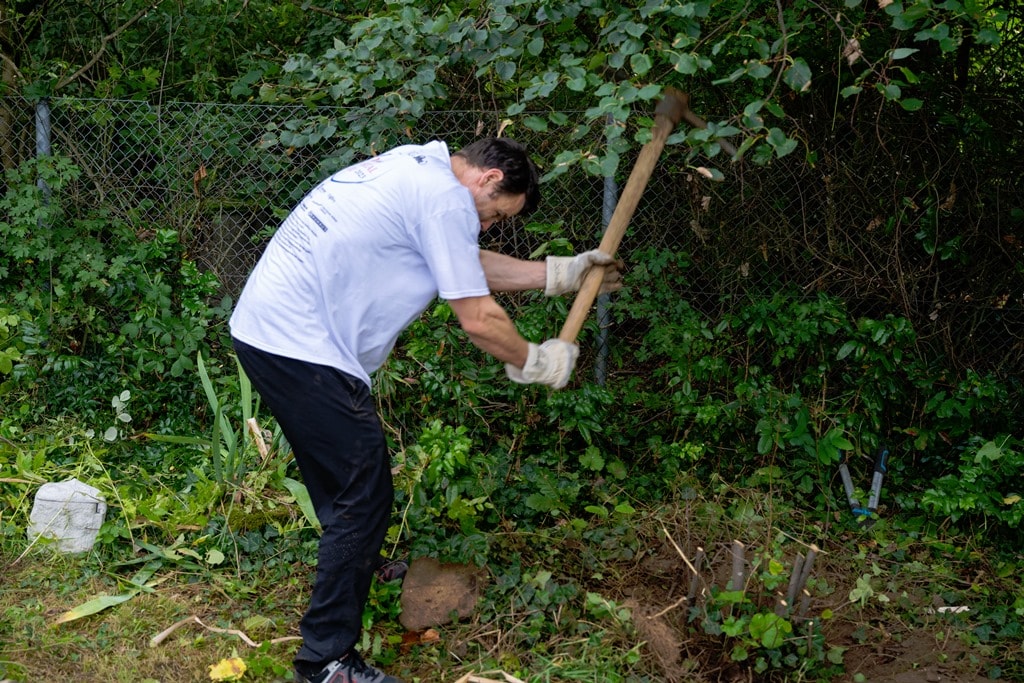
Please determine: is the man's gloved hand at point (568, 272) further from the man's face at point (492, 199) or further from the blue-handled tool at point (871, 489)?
the blue-handled tool at point (871, 489)

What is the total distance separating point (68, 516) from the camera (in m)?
3.95

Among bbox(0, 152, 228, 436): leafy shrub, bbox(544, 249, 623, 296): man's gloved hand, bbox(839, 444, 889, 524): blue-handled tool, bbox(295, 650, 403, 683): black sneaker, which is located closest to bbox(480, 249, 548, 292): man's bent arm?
bbox(544, 249, 623, 296): man's gloved hand

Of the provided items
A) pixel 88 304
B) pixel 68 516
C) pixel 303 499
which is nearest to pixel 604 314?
pixel 303 499

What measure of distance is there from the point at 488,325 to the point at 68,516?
217 centimetres

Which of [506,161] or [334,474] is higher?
[506,161]

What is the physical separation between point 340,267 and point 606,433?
2190mm

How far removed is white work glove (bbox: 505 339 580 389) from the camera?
3178 mm

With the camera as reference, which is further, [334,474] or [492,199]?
[492,199]

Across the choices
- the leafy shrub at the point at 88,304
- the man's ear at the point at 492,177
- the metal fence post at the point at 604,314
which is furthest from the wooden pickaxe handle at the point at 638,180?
the leafy shrub at the point at 88,304

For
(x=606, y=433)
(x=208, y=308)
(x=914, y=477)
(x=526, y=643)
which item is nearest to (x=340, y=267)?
(x=526, y=643)

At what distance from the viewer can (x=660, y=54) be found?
3.68 metres

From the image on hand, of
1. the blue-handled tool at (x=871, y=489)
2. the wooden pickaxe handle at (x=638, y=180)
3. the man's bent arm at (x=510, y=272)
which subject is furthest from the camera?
the blue-handled tool at (x=871, y=489)

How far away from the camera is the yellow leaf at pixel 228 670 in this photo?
127 inches

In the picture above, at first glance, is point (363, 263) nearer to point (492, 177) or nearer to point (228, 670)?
point (492, 177)
